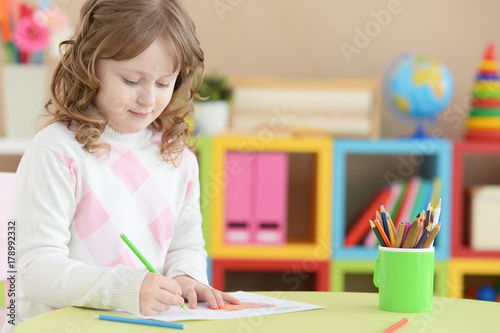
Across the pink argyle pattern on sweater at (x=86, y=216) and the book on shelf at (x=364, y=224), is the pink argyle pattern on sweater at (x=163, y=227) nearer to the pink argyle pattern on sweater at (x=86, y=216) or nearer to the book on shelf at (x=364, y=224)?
the pink argyle pattern on sweater at (x=86, y=216)

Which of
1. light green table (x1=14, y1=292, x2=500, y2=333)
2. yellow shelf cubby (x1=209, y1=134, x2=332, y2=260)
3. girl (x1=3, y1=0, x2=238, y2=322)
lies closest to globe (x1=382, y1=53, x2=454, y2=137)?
yellow shelf cubby (x1=209, y1=134, x2=332, y2=260)

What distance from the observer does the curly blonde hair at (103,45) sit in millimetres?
1082

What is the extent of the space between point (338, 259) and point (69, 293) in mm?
1450

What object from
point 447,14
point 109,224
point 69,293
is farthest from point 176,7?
point 447,14

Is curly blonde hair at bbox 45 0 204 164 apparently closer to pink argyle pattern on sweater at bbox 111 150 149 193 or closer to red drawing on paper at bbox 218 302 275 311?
pink argyle pattern on sweater at bbox 111 150 149 193

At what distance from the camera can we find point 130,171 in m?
1.19

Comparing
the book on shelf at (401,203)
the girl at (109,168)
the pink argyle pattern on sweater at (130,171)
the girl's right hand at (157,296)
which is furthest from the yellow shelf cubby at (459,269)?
the girl's right hand at (157,296)

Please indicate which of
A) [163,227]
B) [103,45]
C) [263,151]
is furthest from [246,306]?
[263,151]

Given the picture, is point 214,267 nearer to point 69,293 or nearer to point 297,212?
point 297,212

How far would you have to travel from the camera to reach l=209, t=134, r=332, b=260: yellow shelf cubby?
7.48ft

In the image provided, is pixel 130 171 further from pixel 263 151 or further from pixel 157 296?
pixel 263 151

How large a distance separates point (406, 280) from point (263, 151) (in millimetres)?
1377

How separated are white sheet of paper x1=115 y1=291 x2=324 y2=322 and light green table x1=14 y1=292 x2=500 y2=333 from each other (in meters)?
0.02

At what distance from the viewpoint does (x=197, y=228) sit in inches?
50.3
